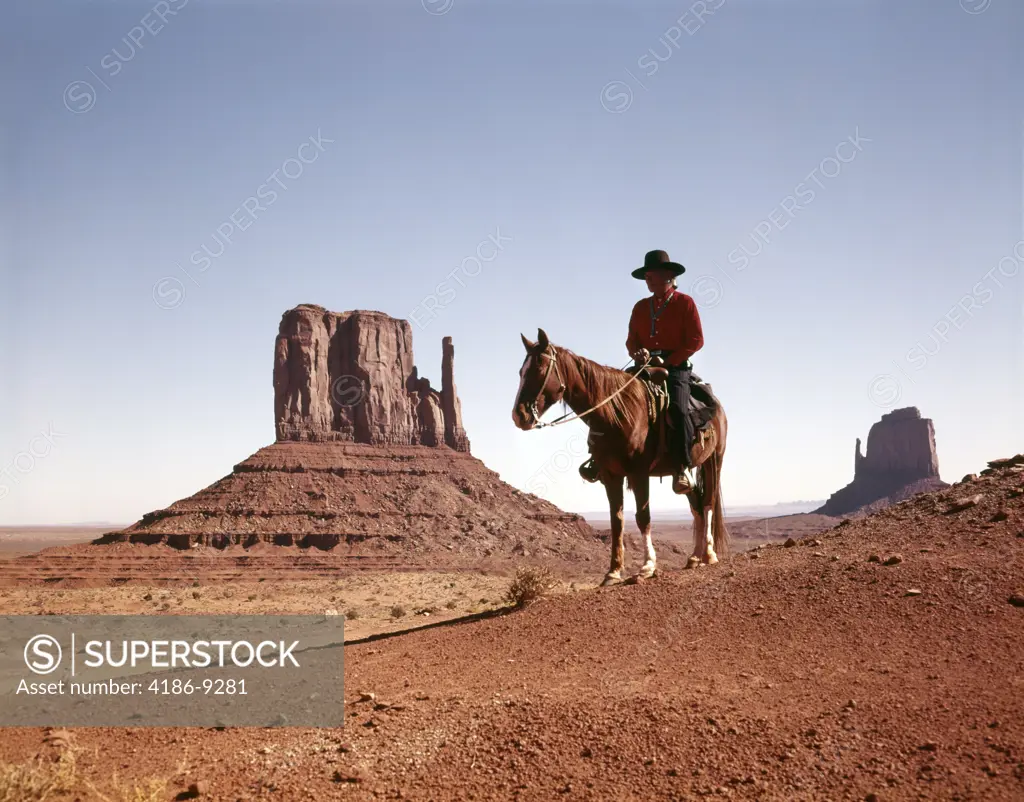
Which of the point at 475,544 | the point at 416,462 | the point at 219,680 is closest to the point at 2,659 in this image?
the point at 219,680

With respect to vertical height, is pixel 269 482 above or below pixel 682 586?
above

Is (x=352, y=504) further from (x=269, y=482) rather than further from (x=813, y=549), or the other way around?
(x=813, y=549)

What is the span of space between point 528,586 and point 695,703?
505 cm

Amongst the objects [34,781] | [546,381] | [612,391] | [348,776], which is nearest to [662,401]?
[612,391]

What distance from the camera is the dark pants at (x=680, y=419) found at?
10414 mm

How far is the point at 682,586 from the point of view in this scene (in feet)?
29.6

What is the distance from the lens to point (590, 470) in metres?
10.3

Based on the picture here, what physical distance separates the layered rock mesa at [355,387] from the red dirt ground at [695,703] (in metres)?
105

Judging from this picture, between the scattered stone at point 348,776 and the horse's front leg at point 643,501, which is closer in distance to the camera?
the scattered stone at point 348,776

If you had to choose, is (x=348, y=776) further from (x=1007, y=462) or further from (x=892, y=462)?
(x=892, y=462)

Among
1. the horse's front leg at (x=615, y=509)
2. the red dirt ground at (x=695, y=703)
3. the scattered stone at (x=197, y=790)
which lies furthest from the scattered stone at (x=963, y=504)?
the scattered stone at (x=197, y=790)

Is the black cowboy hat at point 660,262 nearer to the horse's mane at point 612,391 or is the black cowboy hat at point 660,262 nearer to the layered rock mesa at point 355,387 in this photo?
the horse's mane at point 612,391

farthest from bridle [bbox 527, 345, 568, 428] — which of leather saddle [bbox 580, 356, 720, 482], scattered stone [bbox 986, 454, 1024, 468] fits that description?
scattered stone [bbox 986, 454, 1024, 468]

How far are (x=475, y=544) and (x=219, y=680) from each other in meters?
79.9
